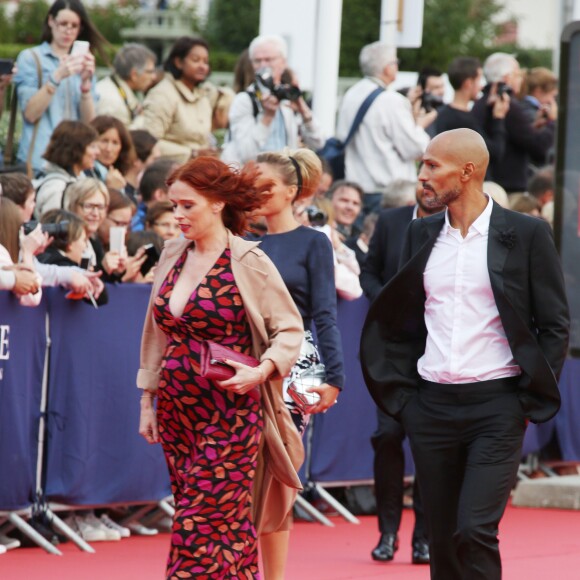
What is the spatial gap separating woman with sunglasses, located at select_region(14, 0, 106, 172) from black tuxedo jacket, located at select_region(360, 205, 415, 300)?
2.94m

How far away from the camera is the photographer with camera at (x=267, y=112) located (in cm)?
1224

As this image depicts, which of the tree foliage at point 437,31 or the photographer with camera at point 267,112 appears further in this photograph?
the tree foliage at point 437,31

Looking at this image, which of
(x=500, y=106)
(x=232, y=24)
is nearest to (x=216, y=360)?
(x=500, y=106)

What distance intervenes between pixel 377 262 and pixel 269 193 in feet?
7.43

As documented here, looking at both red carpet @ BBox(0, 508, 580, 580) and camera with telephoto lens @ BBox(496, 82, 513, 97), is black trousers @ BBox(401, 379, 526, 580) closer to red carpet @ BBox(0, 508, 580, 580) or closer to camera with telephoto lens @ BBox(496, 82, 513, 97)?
red carpet @ BBox(0, 508, 580, 580)

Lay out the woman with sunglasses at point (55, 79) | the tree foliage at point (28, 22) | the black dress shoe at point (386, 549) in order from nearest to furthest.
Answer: the black dress shoe at point (386, 549) → the woman with sunglasses at point (55, 79) → the tree foliage at point (28, 22)

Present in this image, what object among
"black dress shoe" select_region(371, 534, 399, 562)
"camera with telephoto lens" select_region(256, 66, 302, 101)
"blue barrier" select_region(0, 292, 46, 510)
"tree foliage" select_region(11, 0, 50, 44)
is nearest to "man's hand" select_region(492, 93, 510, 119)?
"camera with telephoto lens" select_region(256, 66, 302, 101)

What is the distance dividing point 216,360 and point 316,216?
403 cm

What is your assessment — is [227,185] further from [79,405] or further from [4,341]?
[79,405]

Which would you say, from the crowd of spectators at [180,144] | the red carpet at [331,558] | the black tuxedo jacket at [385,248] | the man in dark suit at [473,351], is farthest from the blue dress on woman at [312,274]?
the red carpet at [331,558]

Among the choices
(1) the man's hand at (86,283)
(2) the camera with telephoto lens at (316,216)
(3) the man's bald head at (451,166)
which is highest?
(3) the man's bald head at (451,166)

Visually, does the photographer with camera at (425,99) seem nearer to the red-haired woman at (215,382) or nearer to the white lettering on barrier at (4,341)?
the white lettering on barrier at (4,341)

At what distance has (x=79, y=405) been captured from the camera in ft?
29.7

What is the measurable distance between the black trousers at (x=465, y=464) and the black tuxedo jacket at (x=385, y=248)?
2.57m
